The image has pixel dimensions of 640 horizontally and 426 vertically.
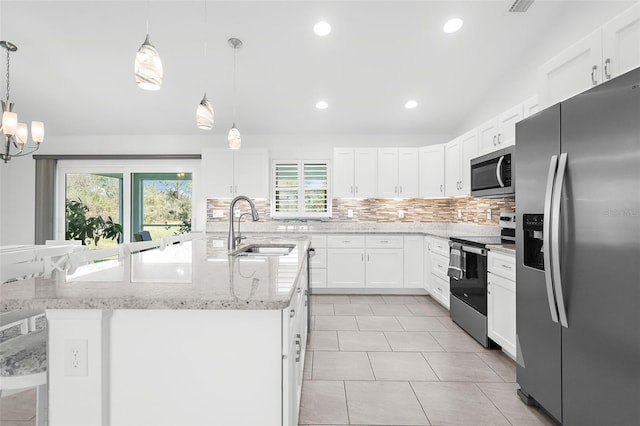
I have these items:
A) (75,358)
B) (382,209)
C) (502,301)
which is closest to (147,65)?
(75,358)

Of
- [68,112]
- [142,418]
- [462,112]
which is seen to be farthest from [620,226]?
[68,112]

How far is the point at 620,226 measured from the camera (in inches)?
54.4

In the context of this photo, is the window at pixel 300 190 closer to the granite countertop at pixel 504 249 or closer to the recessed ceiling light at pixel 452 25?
the recessed ceiling light at pixel 452 25

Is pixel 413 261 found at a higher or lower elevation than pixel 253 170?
lower

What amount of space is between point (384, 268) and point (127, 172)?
457 centimetres

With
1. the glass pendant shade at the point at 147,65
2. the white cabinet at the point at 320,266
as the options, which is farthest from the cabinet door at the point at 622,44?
the white cabinet at the point at 320,266

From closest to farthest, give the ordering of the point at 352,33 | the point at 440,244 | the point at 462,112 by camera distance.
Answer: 1. the point at 352,33
2. the point at 440,244
3. the point at 462,112

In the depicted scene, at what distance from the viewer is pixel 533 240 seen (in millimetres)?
2014

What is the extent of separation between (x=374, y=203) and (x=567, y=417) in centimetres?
400

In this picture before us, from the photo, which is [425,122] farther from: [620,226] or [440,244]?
[620,226]

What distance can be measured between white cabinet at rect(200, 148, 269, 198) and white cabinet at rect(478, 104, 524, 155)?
3060 millimetres

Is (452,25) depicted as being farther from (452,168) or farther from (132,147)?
(132,147)

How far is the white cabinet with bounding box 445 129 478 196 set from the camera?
3996 mm

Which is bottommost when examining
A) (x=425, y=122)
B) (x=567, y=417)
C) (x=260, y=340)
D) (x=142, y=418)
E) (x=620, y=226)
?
(x=567, y=417)
